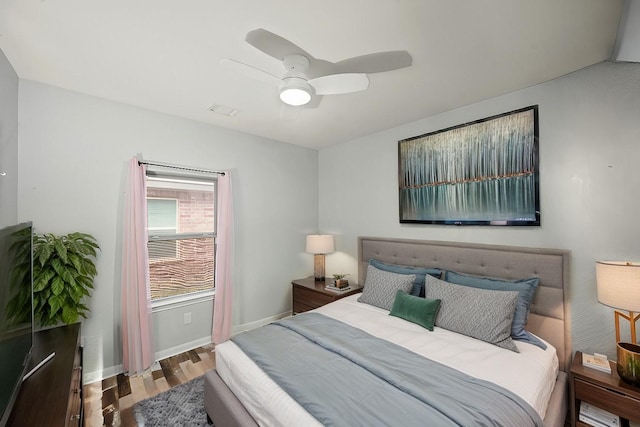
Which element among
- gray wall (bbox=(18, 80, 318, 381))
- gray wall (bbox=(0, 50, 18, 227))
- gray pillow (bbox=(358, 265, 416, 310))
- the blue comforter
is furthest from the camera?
gray pillow (bbox=(358, 265, 416, 310))

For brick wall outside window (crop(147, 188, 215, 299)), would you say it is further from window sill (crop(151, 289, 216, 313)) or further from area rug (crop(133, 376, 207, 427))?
area rug (crop(133, 376, 207, 427))

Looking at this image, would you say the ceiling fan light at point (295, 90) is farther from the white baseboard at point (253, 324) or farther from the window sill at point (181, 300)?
the white baseboard at point (253, 324)

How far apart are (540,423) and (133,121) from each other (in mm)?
3754

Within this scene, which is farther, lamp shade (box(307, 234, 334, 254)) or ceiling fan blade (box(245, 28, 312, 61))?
lamp shade (box(307, 234, 334, 254))

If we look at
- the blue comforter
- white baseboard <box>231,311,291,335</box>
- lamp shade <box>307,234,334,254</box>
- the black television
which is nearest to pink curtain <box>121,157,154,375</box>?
the black television

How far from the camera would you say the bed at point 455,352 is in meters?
1.44

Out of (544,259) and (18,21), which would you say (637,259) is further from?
(18,21)

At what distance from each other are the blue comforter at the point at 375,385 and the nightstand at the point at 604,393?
60 cm

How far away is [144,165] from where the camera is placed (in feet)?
8.52

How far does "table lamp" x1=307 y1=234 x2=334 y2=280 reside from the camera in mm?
3621

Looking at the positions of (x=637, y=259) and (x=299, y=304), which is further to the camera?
(x=299, y=304)

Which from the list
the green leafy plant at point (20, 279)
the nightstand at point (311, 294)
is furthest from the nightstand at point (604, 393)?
the green leafy plant at point (20, 279)

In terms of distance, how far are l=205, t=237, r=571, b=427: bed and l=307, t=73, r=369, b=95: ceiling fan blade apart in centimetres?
176

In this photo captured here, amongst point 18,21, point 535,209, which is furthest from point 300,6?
point 535,209
